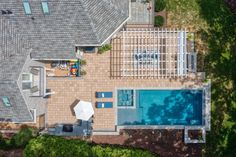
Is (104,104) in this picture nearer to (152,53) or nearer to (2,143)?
(152,53)

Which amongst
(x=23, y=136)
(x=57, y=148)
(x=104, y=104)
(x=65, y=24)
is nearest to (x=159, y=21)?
(x=104, y=104)

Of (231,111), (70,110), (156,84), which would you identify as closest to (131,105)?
(156,84)

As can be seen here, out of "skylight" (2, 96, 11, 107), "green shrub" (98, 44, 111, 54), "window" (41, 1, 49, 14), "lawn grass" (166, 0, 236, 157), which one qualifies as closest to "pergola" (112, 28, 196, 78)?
"green shrub" (98, 44, 111, 54)

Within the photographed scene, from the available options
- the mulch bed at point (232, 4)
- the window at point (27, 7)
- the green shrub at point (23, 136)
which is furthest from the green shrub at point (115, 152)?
the mulch bed at point (232, 4)

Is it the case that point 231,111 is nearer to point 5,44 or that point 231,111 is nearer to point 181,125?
point 181,125

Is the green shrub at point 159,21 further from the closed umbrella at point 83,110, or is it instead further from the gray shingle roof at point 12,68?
the gray shingle roof at point 12,68

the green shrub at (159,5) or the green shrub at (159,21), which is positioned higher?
the green shrub at (159,5)

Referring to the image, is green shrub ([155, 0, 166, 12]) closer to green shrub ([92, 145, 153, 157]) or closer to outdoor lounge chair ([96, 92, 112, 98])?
outdoor lounge chair ([96, 92, 112, 98])
